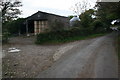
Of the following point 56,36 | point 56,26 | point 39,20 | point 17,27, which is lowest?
point 56,36

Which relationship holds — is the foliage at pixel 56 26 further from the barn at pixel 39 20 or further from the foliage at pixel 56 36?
the barn at pixel 39 20

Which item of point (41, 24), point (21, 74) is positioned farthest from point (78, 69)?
point (41, 24)

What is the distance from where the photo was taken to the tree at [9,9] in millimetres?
22733

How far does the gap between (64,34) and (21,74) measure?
41.7 feet

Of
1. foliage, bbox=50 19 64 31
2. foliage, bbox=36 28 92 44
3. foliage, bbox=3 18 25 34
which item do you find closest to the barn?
foliage, bbox=3 18 25 34

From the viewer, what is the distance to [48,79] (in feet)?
21.3

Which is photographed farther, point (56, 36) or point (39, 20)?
point (39, 20)

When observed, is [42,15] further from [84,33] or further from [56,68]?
[56,68]

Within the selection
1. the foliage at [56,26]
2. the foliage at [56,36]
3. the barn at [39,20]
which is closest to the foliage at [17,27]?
the barn at [39,20]

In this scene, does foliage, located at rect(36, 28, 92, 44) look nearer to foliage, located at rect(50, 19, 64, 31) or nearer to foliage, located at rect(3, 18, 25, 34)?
foliage, located at rect(50, 19, 64, 31)

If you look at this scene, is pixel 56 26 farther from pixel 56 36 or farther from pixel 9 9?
pixel 9 9

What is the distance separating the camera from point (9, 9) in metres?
24.0

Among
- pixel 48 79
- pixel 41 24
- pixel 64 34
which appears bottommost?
pixel 48 79

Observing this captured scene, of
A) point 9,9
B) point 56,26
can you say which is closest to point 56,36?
point 56,26
